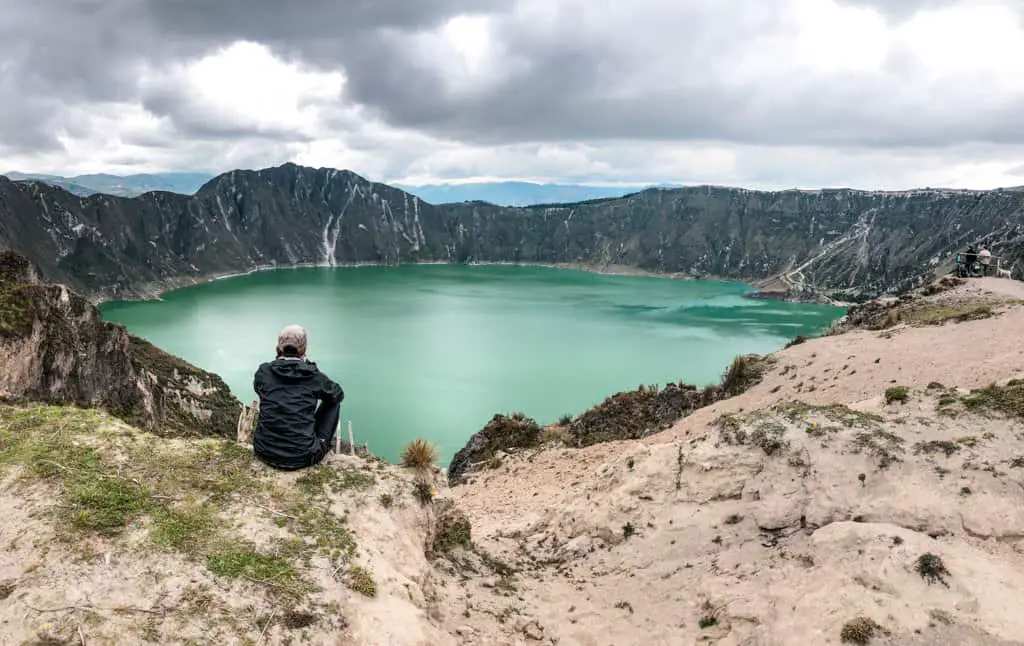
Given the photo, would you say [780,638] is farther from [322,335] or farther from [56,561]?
[322,335]

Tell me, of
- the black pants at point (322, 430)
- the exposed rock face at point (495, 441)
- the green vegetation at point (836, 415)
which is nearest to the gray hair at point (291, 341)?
the black pants at point (322, 430)

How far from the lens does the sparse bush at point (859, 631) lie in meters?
6.18

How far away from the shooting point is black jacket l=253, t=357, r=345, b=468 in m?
8.32

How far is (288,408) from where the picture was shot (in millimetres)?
8281

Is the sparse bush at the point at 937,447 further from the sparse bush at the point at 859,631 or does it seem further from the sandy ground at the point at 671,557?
the sparse bush at the point at 859,631

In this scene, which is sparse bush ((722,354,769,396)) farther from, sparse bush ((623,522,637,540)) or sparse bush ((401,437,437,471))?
sparse bush ((401,437,437,471))

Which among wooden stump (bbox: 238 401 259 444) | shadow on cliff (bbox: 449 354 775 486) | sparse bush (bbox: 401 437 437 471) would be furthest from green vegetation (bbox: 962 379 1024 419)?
wooden stump (bbox: 238 401 259 444)

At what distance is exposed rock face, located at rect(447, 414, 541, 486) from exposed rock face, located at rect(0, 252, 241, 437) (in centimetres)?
946

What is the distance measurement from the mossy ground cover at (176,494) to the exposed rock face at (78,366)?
1194cm

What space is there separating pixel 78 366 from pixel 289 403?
86.3 feet

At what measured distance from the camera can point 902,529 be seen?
24.7 ft

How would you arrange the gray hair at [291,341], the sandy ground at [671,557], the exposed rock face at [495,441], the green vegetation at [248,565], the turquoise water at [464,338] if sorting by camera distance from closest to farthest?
the sandy ground at [671,557]
the green vegetation at [248,565]
the gray hair at [291,341]
the exposed rock face at [495,441]
the turquoise water at [464,338]

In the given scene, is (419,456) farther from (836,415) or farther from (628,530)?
(836,415)

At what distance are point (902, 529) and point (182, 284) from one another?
18289cm
